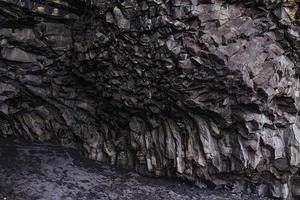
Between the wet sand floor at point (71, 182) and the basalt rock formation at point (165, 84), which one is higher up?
the basalt rock formation at point (165, 84)

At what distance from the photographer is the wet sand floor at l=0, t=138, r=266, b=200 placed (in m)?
5.57

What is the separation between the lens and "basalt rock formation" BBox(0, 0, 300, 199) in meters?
5.54

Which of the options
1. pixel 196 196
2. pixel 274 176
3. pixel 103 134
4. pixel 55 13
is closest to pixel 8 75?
pixel 55 13

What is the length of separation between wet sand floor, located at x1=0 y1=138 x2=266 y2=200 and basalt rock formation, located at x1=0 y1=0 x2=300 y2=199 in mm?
246

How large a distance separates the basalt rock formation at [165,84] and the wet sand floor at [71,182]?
25 centimetres

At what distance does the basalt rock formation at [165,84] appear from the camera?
554 centimetres

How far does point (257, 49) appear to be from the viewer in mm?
5578

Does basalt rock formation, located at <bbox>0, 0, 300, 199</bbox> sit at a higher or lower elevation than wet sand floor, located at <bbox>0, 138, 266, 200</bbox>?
higher

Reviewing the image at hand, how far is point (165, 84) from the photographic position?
19.1 feet

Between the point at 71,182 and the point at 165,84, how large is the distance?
6.91ft

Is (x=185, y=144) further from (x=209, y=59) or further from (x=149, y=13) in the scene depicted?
(x=149, y=13)

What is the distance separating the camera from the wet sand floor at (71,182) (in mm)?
5566

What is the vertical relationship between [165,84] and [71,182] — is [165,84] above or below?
above

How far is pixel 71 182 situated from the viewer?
5.89 metres
